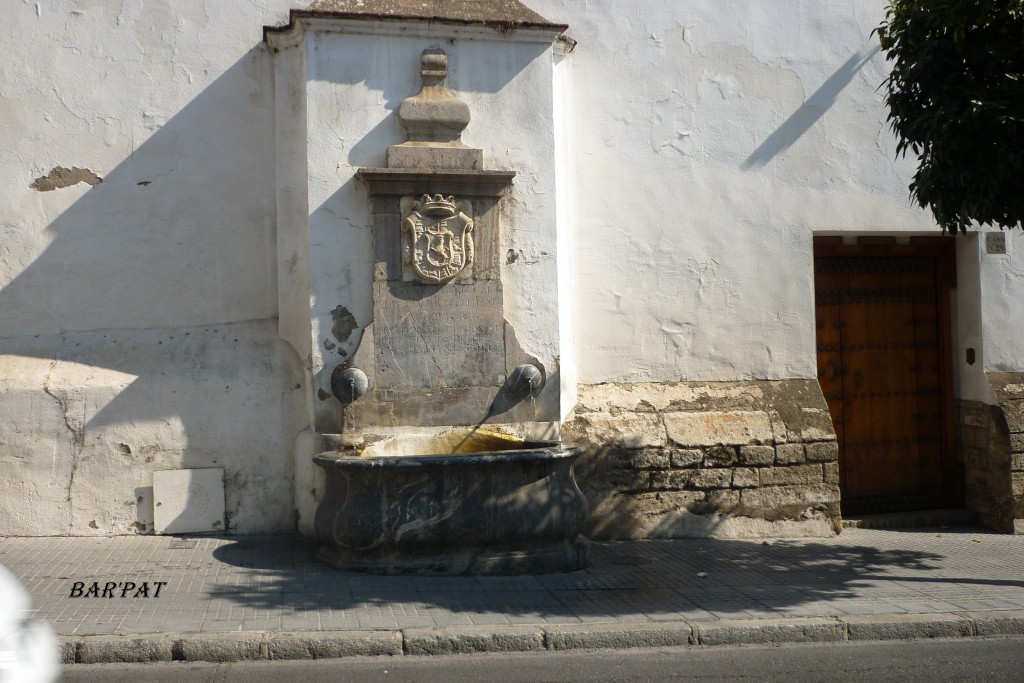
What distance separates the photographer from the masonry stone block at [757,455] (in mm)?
8711

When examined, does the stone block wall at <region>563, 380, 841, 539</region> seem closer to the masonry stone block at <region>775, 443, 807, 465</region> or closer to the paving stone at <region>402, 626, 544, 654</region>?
the masonry stone block at <region>775, 443, 807, 465</region>

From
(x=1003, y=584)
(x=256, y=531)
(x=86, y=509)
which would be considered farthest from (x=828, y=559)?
(x=86, y=509)

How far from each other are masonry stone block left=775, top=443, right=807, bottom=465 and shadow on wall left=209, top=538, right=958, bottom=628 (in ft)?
2.57

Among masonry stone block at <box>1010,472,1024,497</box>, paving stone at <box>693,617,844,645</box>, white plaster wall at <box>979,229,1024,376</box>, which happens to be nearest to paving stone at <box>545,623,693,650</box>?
paving stone at <box>693,617,844,645</box>

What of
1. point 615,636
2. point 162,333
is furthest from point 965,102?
point 162,333

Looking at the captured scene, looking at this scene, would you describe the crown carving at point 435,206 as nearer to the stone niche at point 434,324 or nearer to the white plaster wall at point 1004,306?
the stone niche at point 434,324

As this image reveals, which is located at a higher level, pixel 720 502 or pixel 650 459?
pixel 650 459

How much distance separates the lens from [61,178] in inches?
317

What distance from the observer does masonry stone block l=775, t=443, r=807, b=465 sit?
8.80 metres

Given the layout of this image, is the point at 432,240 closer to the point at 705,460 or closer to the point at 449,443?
the point at 449,443

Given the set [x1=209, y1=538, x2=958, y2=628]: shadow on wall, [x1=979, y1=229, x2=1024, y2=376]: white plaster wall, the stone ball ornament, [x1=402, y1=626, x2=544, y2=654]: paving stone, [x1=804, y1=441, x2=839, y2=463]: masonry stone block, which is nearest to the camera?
[x1=402, y1=626, x2=544, y2=654]: paving stone

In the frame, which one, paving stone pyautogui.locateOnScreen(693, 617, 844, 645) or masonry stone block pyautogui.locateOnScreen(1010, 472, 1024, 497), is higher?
masonry stone block pyautogui.locateOnScreen(1010, 472, 1024, 497)

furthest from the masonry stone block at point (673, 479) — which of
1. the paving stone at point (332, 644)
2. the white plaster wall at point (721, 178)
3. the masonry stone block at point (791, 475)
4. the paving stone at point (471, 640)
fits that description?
the paving stone at point (332, 644)

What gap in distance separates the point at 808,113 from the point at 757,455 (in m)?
3.07
